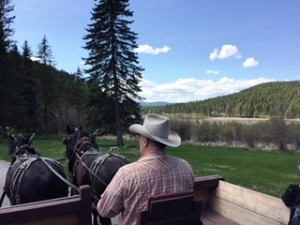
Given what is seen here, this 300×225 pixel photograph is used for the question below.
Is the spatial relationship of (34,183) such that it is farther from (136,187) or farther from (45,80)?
(45,80)

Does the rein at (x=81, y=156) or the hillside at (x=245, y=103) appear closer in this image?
the rein at (x=81, y=156)

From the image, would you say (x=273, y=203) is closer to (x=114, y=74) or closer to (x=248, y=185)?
(x=248, y=185)

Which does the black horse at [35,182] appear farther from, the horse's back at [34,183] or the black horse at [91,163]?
the black horse at [91,163]

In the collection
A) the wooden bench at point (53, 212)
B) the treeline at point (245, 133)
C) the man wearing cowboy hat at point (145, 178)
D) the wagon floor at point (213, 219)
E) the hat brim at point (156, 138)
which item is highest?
the hat brim at point (156, 138)

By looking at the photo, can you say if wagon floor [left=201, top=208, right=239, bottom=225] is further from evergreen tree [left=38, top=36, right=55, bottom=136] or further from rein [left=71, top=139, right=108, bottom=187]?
evergreen tree [left=38, top=36, right=55, bottom=136]

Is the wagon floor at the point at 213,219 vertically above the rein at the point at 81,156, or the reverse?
the rein at the point at 81,156

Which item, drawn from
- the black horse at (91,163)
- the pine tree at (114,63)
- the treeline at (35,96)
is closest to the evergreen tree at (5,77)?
the treeline at (35,96)

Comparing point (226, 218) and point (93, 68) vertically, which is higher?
point (93, 68)

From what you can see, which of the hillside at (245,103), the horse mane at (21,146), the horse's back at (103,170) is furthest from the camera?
the hillside at (245,103)

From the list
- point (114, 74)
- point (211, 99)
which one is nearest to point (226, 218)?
point (114, 74)

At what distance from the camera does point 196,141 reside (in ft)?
161

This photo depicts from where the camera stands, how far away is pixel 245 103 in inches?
5664

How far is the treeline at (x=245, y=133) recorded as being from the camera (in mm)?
43031

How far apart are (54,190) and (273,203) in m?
3.35
